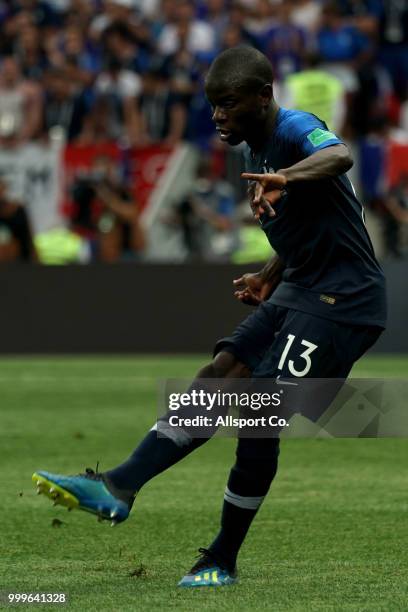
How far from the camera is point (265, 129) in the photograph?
5.50 m

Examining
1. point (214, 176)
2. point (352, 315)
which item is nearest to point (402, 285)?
point (214, 176)

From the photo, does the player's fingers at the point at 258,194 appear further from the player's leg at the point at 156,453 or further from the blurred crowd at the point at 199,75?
the blurred crowd at the point at 199,75

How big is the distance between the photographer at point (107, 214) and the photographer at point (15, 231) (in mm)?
639

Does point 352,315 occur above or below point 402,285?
above

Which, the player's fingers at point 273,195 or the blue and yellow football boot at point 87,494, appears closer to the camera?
the player's fingers at point 273,195

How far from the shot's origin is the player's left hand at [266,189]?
16.3 ft

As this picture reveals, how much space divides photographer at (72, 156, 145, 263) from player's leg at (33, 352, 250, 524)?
1271cm

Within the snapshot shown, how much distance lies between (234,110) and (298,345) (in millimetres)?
894

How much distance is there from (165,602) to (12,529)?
6.41 ft

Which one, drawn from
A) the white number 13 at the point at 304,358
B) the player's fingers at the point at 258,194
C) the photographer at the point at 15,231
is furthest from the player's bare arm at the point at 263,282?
the photographer at the point at 15,231

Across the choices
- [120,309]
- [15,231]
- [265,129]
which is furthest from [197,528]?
[15,231]

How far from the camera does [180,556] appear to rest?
6.25 m

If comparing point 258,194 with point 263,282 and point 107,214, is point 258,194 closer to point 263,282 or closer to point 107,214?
point 263,282

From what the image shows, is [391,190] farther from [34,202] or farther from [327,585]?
[327,585]
